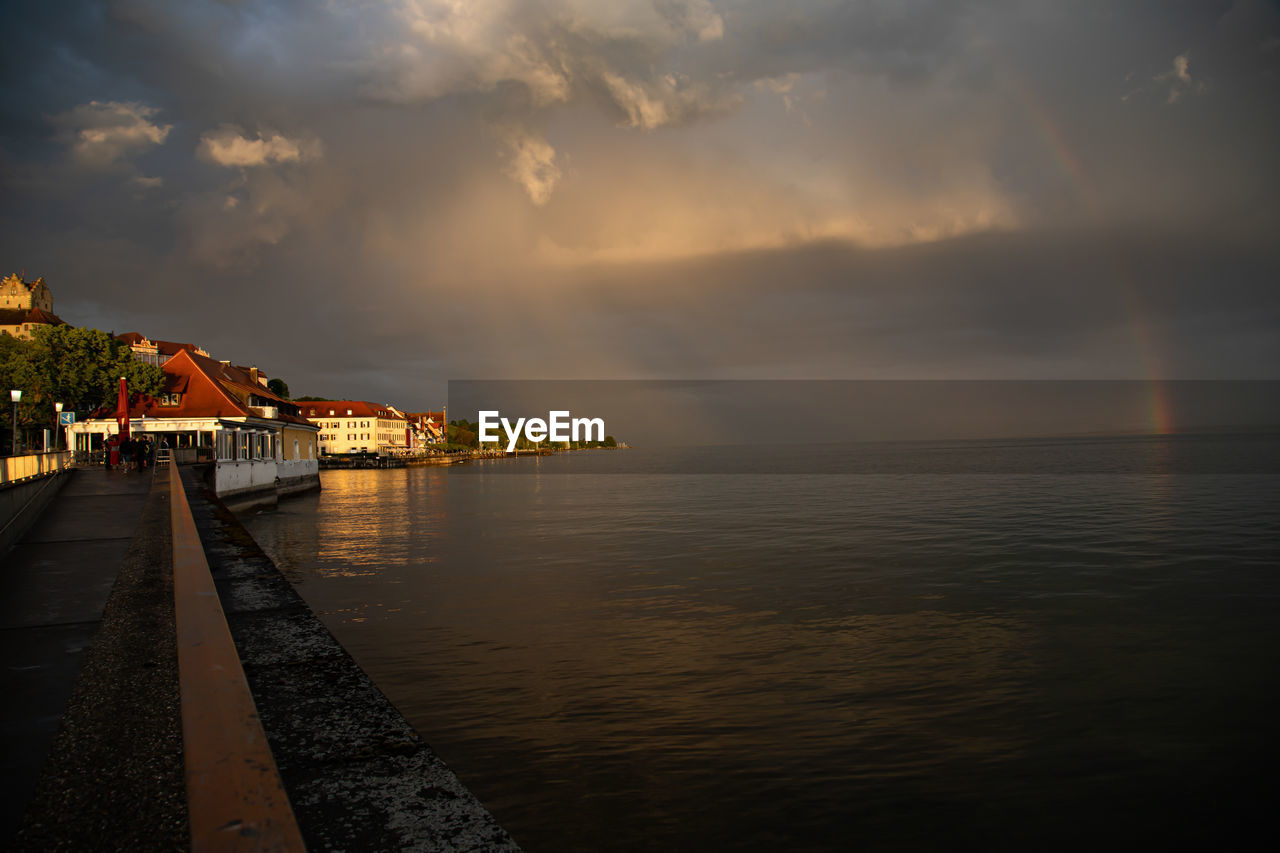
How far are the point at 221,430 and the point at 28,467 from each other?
21359 millimetres

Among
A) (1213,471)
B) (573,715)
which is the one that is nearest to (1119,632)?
(573,715)

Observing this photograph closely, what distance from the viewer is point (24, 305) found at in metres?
157

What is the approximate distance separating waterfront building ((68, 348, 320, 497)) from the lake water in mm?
26236

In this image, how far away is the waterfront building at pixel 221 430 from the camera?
51.1 m

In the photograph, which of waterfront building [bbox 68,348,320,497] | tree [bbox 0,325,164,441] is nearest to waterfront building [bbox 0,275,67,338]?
waterfront building [bbox 68,348,320,497]

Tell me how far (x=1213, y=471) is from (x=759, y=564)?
3063 inches

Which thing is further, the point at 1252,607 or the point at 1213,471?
the point at 1213,471

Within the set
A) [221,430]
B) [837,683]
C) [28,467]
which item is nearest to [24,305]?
[221,430]

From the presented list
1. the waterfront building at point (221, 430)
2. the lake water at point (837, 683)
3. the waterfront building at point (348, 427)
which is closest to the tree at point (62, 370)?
the waterfront building at point (221, 430)

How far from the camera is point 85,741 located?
4.33m

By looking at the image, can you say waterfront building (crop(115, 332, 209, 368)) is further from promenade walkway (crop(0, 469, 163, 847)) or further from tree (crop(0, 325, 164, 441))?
promenade walkway (crop(0, 469, 163, 847))

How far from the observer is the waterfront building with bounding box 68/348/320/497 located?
168 feet

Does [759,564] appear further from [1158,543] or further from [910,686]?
[1158,543]

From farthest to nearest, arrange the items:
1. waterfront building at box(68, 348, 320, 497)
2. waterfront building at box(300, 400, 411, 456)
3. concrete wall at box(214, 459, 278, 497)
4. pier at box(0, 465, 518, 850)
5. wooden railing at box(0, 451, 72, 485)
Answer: waterfront building at box(300, 400, 411, 456), waterfront building at box(68, 348, 320, 497), concrete wall at box(214, 459, 278, 497), wooden railing at box(0, 451, 72, 485), pier at box(0, 465, 518, 850)
